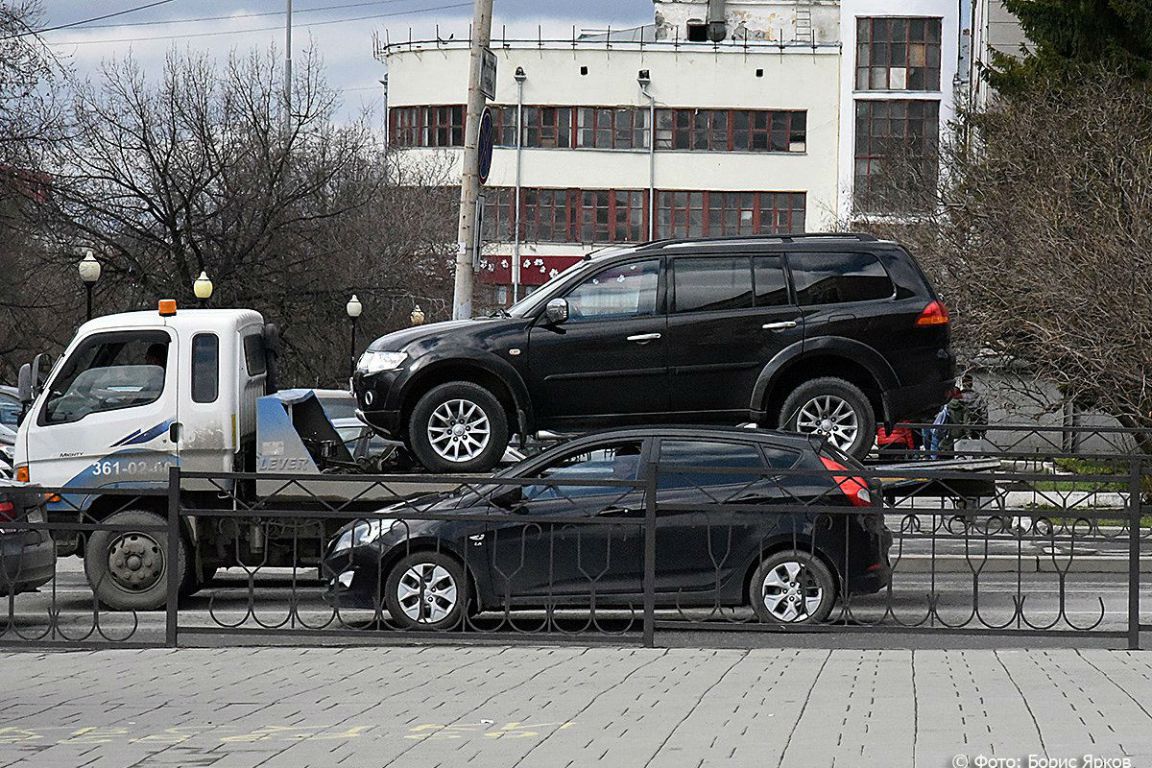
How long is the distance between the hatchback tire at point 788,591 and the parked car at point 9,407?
1943 centimetres

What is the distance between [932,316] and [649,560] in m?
3.96

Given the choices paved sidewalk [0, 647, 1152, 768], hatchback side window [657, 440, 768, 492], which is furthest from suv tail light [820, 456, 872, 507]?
paved sidewalk [0, 647, 1152, 768]

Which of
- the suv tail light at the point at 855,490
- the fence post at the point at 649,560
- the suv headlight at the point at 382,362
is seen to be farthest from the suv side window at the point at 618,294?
the fence post at the point at 649,560

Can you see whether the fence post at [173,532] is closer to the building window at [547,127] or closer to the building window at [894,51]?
the building window at [547,127]

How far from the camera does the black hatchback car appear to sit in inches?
443

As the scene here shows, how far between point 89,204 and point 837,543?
1379 inches

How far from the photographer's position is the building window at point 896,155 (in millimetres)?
44281

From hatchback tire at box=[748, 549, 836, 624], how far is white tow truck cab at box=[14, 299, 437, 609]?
417 centimetres

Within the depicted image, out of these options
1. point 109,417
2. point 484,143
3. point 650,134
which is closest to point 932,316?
point 484,143

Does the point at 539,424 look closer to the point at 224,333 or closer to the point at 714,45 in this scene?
the point at 224,333

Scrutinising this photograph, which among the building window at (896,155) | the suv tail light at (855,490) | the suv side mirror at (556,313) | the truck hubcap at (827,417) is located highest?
the building window at (896,155)

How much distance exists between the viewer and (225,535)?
44.0 feet

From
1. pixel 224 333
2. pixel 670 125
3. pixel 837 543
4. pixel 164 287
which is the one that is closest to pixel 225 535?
pixel 224 333

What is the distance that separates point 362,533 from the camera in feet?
38.4
